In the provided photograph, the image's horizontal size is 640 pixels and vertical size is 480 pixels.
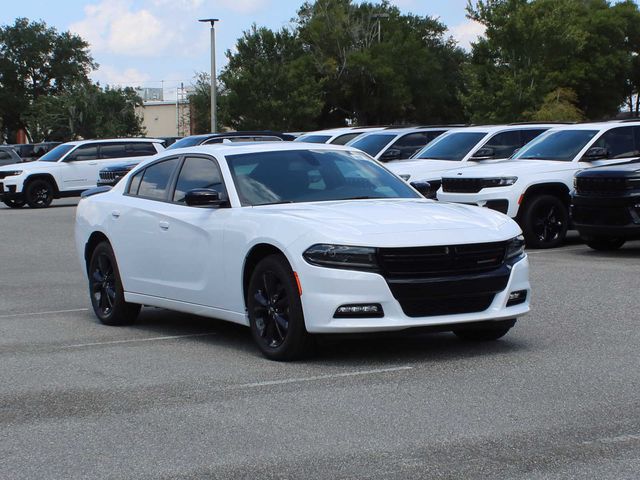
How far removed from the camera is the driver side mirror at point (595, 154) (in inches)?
674

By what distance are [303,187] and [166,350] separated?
160 centimetres

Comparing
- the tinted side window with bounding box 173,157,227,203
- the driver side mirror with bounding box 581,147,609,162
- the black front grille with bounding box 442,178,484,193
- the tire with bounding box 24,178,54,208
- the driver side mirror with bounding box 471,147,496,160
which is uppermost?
the tinted side window with bounding box 173,157,227,203

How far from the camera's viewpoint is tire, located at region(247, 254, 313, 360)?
802 centimetres

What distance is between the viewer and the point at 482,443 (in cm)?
589

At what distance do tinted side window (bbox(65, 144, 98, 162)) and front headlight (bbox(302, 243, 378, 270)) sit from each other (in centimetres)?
2579

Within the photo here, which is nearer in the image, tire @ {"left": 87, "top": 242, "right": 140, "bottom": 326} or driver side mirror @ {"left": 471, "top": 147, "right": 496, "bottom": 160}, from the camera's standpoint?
tire @ {"left": 87, "top": 242, "right": 140, "bottom": 326}

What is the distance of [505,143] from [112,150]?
1534 centimetres

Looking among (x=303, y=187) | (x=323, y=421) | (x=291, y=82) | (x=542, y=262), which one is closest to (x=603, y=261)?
(x=542, y=262)

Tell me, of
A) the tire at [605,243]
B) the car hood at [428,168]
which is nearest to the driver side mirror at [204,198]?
the tire at [605,243]

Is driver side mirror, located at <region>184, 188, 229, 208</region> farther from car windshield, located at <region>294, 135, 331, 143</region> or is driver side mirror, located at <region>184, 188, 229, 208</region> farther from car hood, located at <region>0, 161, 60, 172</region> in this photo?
car hood, located at <region>0, 161, 60, 172</region>

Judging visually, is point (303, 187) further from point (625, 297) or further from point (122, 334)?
point (625, 297)

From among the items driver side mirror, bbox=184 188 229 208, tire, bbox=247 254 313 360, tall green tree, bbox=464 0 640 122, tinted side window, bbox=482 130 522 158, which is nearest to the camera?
tire, bbox=247 254 313 360

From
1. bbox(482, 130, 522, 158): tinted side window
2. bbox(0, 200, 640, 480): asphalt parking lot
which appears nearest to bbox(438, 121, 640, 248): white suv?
bbox(482, 130, 522, 158): tinted side window

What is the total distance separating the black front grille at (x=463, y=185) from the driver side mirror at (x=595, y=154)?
159 centimetres
